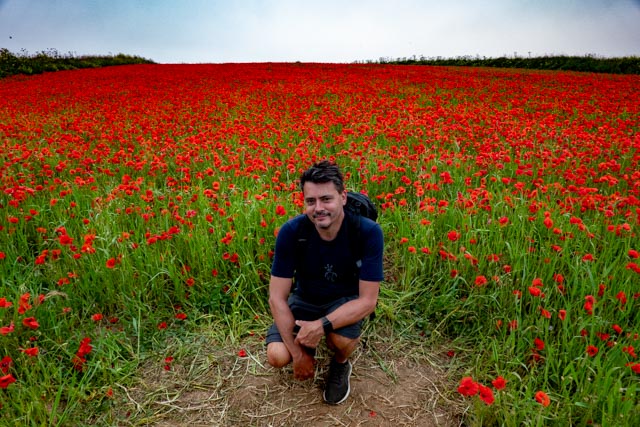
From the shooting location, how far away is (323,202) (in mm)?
2398

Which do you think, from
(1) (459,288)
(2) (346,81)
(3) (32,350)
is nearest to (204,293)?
(3) (32,350)

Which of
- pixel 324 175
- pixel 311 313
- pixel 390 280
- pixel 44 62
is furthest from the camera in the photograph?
pixel 44 62

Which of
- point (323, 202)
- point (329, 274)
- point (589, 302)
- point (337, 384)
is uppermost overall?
point (323, 202)

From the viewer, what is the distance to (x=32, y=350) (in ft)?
7.67

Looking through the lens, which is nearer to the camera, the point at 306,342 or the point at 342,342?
the point at 306,342

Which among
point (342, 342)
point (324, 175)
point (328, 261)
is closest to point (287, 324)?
point (342, 342)

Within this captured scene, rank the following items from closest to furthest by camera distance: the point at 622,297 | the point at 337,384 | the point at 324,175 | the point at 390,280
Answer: the point at 324,175, the point at 622,297, the point at 337,384, the point at 390,280

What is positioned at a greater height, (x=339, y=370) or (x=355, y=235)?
(x=355, y=235)

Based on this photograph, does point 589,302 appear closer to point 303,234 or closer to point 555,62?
point 303,234

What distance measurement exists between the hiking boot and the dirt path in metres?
0.05

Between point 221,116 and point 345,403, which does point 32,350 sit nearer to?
point 345,403

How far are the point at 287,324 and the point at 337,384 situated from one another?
0.52 meters

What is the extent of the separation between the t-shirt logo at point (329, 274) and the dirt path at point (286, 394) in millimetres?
672

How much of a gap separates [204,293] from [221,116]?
6.42 meters
